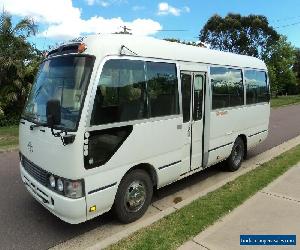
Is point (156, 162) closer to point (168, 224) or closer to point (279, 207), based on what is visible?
point (168, 224)

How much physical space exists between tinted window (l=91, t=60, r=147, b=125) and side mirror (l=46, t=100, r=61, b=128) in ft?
1.43

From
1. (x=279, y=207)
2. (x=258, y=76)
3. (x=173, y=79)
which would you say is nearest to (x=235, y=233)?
(x=279, y=207)

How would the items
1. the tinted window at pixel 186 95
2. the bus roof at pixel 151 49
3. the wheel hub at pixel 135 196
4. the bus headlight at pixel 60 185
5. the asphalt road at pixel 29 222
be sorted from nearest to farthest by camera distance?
the bus headlight at pixel 60 185, the bus roof at pixel 151 49, the asphalt road at pixel 29 222, the wheel hub at pixel 135 196, the tinted window at pixel 186 95

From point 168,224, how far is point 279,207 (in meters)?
1.98

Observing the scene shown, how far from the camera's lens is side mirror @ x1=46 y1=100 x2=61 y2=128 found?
4.31 m

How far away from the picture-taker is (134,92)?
5.26m

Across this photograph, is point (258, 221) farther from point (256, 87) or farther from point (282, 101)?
point (282, 101)

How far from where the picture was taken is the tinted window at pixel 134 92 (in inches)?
189

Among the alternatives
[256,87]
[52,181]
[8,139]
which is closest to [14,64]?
[8,139]

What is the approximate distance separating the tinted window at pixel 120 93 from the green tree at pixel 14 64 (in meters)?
12.6

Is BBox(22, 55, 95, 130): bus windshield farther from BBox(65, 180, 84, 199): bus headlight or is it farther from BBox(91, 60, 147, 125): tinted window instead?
BBox(65, 180, 84, 199): bus headlight

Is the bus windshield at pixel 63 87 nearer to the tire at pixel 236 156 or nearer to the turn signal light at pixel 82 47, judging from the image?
the turn signal light at pixel 82 47

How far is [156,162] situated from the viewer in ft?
18.6

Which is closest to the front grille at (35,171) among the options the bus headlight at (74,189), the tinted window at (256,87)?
the bus headlight at (74,189)
